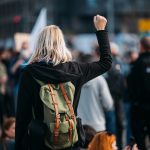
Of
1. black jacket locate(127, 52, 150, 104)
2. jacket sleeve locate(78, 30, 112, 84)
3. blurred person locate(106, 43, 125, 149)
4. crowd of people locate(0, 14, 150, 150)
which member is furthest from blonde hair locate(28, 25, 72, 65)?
blurred person locate(106, 43, 125, 149)

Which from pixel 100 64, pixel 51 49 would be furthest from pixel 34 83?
pixel 100 64

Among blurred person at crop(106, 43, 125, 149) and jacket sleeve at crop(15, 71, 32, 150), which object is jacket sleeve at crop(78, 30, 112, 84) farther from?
blurred person at crop(106, 43, 125, 149)

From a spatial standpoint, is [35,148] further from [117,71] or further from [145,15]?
[145,15]

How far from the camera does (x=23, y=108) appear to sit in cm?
489

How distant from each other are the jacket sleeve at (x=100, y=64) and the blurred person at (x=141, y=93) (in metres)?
3.49

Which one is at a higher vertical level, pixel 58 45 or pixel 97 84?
pixel 58 45

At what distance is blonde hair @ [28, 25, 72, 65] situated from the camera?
4.93 m

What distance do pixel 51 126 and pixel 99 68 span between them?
0.63 metres

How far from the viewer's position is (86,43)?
133 ft

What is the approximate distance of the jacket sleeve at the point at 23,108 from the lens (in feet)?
16.0

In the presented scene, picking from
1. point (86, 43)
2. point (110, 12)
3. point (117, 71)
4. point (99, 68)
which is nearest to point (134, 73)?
point (117, 71)

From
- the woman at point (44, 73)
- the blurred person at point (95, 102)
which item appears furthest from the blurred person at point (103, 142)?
the blurred person at point (95, 102)

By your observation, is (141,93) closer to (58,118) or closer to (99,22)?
(99,22)

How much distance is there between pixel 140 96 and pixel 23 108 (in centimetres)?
401
